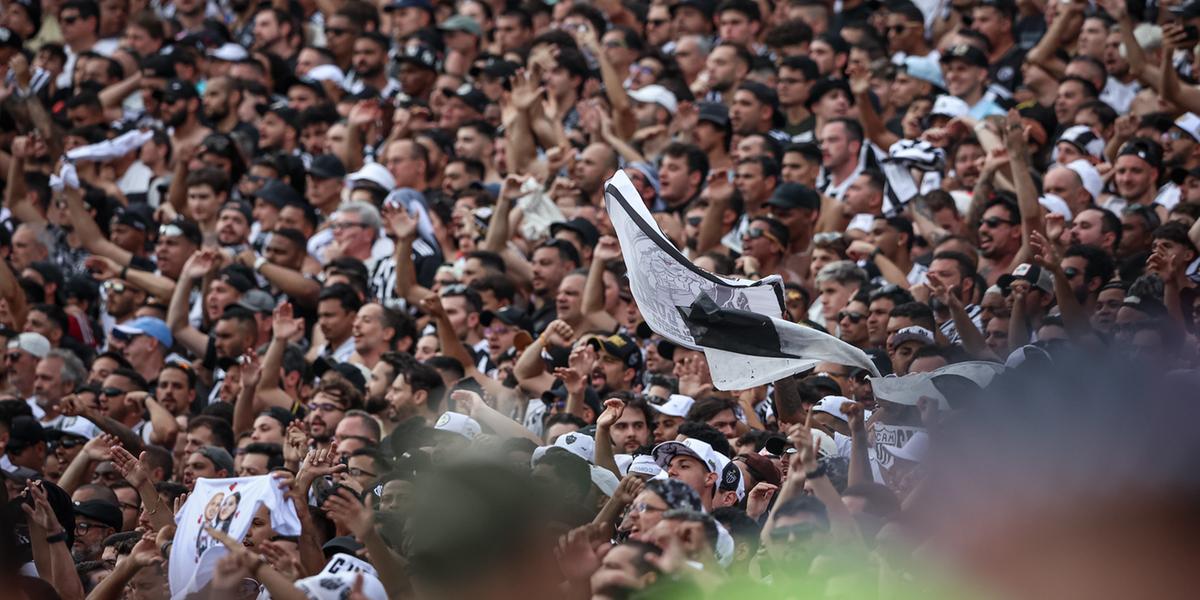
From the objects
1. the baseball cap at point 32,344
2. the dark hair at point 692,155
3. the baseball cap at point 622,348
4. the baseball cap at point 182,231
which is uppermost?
the baseball cap at point 622,348

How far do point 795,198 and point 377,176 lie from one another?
11.2 ft

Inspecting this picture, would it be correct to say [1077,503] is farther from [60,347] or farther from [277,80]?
[277,80]

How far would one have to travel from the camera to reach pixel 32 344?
1247 cm

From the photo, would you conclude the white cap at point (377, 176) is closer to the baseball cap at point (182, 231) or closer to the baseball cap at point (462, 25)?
the baseball cap at point (182, 231)

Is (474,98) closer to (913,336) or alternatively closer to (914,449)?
(913,336)

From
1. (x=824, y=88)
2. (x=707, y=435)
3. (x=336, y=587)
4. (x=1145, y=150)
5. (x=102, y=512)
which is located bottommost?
(x=824, y=88)

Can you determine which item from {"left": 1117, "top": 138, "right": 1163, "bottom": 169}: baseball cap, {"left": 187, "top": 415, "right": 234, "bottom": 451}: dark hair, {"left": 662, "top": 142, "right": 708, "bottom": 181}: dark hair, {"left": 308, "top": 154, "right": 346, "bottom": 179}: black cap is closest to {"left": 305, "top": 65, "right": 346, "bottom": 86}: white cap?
{"left": 308, "top": 154, "right": 346, "bottom": 179}: black cap

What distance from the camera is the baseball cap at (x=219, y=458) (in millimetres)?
9844

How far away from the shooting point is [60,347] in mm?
12703

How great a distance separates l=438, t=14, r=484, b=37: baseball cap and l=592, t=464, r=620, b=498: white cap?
28.1ft

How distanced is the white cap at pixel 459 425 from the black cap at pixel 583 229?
10.3 ft

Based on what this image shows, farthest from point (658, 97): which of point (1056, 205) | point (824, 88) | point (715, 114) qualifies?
point (1056, 205)

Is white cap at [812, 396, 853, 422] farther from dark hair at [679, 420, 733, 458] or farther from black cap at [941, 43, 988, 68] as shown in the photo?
black cap at [941, 43, 988, 68]

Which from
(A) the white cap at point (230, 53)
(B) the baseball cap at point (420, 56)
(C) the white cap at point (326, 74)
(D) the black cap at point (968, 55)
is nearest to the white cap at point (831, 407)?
(D) the black cap at point (968, 55)
